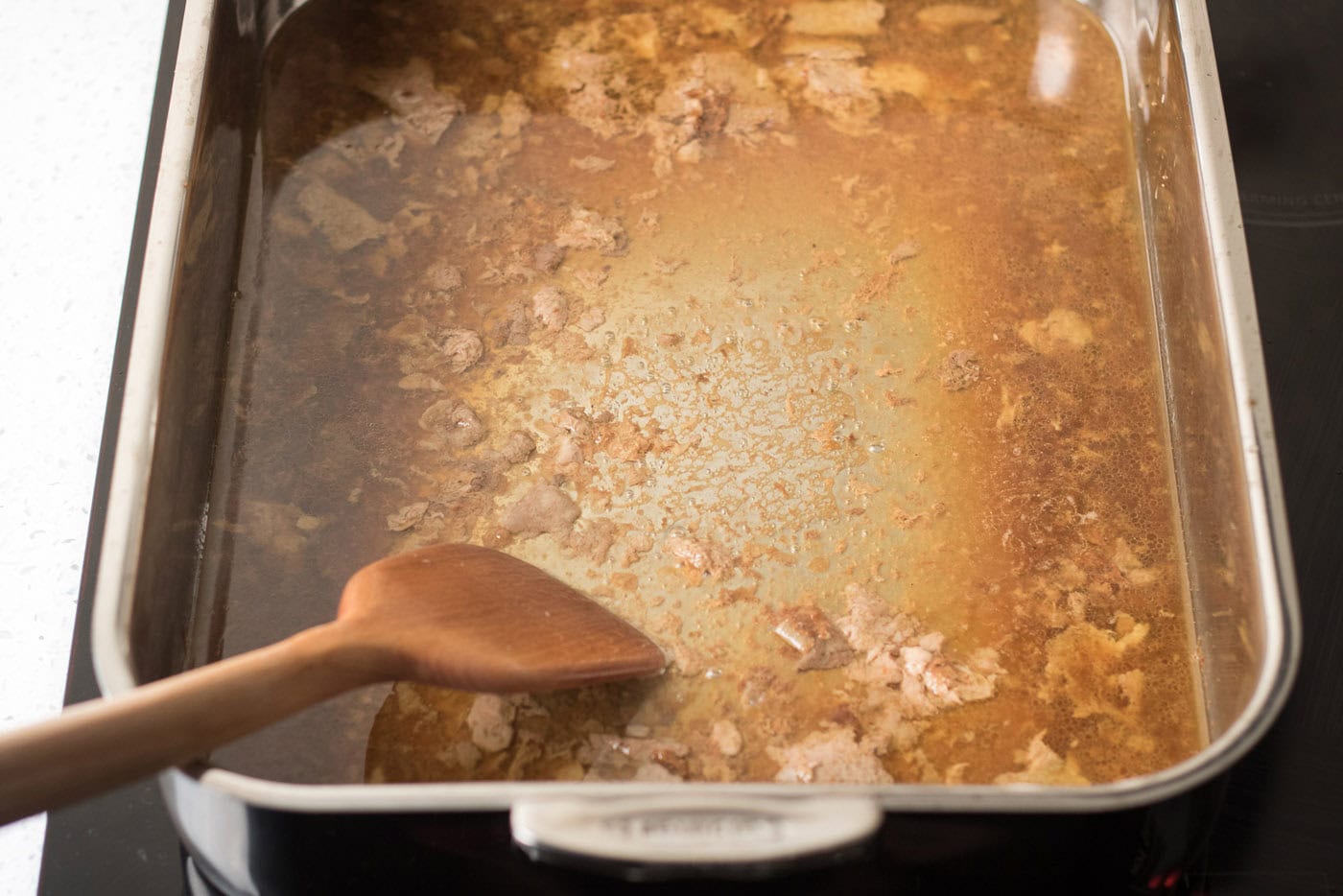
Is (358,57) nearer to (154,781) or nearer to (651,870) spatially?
(154,781)

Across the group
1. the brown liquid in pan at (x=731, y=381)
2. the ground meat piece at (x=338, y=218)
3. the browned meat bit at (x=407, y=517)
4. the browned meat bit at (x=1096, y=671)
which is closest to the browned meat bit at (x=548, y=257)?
the brown liquid in pan at (x=731, y=381)

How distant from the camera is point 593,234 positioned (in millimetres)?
1058

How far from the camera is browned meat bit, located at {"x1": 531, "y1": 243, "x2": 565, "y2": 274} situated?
104cm

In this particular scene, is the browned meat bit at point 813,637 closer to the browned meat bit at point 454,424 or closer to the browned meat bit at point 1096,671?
the browned meat bit at point 1096,671

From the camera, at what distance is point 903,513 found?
94 centimetres

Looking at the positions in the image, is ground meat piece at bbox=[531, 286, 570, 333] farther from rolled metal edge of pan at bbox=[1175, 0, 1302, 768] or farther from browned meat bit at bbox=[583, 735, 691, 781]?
rolled metal edge of pan at bbox=[1175, 0, 1302, 768]

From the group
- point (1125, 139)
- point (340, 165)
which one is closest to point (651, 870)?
point (340, 165)

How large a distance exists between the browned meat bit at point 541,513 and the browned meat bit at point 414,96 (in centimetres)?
36

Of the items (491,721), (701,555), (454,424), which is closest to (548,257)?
(454,424)

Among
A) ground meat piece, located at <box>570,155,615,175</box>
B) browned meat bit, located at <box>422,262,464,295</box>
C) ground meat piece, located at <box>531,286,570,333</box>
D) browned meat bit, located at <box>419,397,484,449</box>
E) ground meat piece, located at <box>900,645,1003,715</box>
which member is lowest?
ground meat piece, located at <box>900,645,1003,715</box>

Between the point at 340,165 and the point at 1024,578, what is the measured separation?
2.15 feet

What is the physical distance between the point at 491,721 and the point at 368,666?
11 centimetres

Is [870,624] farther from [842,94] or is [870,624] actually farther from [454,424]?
[842,94]

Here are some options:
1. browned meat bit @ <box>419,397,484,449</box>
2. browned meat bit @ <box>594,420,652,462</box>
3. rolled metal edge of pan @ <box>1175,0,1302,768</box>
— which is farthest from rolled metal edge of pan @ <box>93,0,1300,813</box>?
browned meat bit @ <box>594,420,652,462</box>
